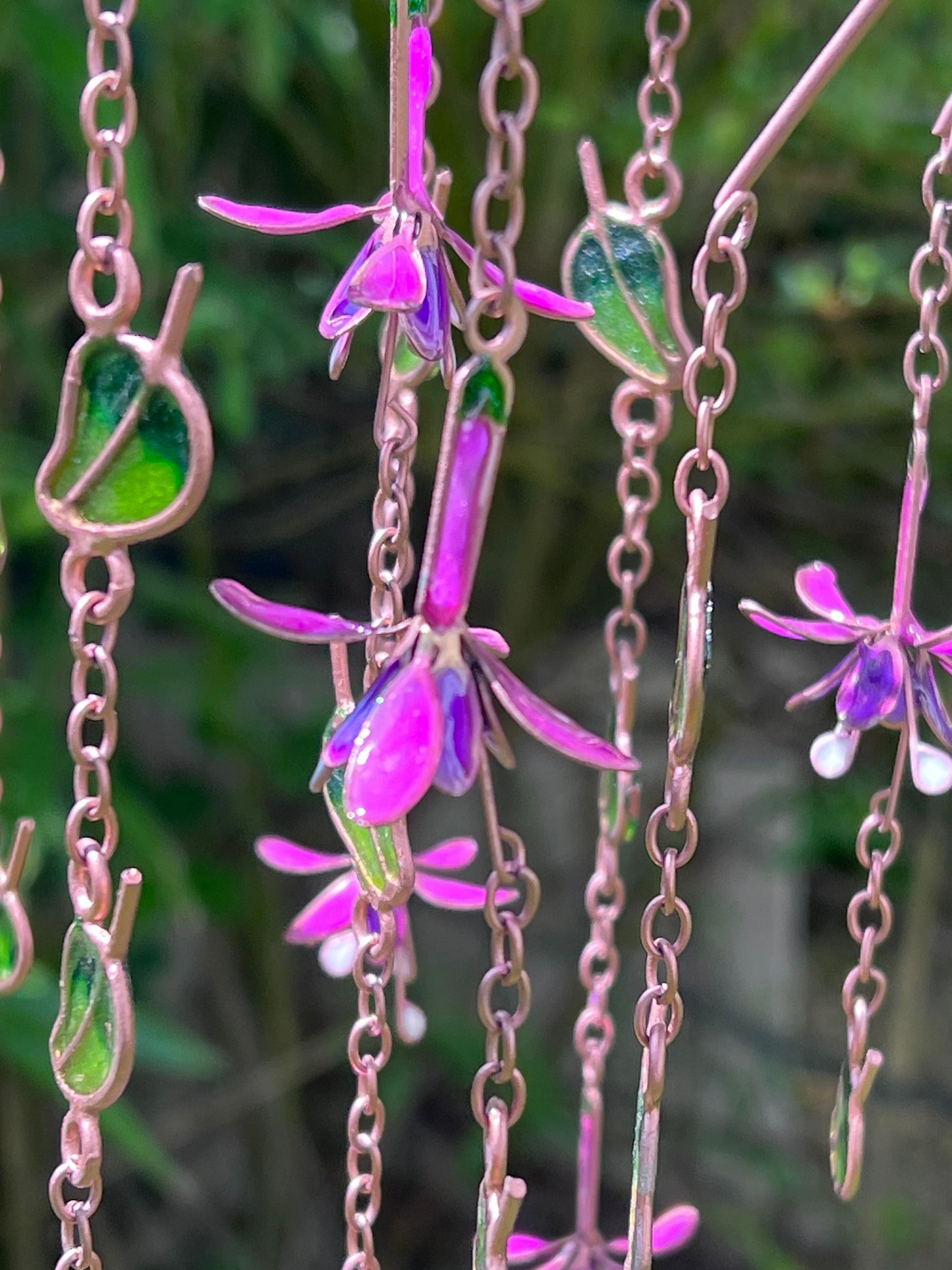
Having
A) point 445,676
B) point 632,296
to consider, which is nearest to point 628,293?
point 632,296

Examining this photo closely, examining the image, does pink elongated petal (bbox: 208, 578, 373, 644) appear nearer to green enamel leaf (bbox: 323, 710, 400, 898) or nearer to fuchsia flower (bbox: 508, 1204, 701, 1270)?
green enamel leaf (bbox: 323, 710, 400, 898)

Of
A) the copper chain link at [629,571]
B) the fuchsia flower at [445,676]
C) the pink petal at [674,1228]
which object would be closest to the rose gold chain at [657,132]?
the copper chain link at [629,571]

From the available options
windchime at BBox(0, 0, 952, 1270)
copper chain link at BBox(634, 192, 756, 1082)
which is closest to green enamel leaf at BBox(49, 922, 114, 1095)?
windchime at BBox(0, 0, 952, 1270)

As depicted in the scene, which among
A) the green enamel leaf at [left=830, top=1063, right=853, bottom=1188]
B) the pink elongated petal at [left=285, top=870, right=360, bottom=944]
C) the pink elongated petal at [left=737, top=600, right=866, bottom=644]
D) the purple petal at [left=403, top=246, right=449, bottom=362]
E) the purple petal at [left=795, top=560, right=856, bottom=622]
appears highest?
the purple petal at [left=403, top=246, right=449, bottom=362]

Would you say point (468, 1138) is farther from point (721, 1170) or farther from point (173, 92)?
point (173, 92)

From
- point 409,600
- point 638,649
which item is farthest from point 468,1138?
point 638,649

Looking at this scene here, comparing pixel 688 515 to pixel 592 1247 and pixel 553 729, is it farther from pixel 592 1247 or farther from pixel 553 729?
pixel 592 1247

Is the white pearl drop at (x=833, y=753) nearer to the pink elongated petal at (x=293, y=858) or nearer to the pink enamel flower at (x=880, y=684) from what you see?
the pink enamel flower at (x=880, y=684)
